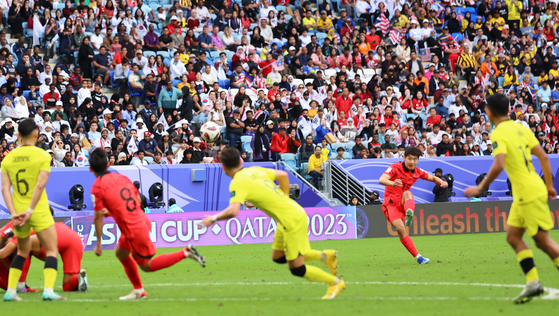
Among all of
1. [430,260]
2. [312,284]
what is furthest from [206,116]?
[312,284]

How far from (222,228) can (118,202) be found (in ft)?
34.0

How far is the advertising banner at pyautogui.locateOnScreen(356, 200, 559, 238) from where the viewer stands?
19422mm

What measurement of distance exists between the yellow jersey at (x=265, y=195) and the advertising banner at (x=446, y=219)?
1202 centimetres

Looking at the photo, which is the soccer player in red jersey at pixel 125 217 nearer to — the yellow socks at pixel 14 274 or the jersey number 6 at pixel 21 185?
the jersey number 6 at pixel 21 185

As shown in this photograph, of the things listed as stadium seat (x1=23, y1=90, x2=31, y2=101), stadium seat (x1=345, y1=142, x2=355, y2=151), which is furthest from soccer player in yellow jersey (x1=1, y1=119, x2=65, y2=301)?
stadium seat (x1=345, y1=142, x2=355, y2=151)

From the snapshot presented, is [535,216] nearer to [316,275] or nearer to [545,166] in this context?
[545,166]

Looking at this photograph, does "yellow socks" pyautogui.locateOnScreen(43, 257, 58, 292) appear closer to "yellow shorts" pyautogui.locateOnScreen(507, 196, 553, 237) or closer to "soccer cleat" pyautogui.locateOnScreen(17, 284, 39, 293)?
"soccer cleat" pyautogui.locateOnScreen(17, 284, 39, 293)

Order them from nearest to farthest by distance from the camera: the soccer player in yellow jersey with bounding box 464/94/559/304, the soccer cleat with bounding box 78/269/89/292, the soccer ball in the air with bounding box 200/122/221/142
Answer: the soccer player in yellow jersey with bounding box 464/94/559/304 → the soccer cleat with bounding box 78/269/89/292 → the soccer ball in the air with bounding box 200/122/221/142

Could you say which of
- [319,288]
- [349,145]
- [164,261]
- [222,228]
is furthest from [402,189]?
[349,145]

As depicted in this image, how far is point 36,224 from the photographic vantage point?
26.2ft

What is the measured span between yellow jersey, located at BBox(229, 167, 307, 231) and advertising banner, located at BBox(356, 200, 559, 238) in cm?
1202

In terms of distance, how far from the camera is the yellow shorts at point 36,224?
7.97 m

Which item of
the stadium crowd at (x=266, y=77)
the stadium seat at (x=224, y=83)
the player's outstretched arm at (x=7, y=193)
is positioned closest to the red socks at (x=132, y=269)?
the player's outstretched arm at (x=7, y=193)

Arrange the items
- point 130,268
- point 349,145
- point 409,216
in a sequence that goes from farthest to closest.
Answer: point 349,145 < point 409,216 < point 130,268
